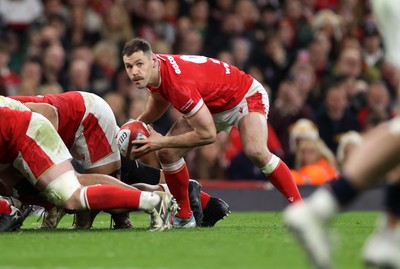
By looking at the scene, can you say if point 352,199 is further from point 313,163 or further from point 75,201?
point 313,163

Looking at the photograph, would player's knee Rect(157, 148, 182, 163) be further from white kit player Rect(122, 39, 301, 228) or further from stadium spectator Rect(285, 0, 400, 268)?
stadium spectator Rect(285, 0, 400, 268)

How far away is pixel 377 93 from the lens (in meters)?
16.5

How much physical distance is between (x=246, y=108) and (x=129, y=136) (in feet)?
3.78

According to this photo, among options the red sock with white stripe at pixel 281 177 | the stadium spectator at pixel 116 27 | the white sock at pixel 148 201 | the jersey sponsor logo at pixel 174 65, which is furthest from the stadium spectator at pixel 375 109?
the white sock at pixel 148 201

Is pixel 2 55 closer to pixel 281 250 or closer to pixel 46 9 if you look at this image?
pixel 46 9

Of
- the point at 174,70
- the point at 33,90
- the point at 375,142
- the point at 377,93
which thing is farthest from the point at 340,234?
the point at 377,93

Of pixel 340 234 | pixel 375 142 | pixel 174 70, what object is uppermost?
pixel 375 142

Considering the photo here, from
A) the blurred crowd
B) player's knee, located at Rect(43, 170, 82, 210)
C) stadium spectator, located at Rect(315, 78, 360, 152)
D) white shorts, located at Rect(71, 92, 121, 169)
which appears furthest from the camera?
stadium spectator, located at Rect(315, 78, 360, 152)

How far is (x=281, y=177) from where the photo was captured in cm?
1016

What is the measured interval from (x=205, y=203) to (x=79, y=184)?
1.69 meters

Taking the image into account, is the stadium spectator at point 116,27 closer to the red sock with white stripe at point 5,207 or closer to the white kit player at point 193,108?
the white kit player at point 193,108

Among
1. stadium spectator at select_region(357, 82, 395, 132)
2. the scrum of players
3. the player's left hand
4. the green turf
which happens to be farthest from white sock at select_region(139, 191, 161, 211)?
stadium spectator at select_region(357, 82, 395, 132)

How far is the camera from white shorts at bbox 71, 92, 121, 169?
10086mm

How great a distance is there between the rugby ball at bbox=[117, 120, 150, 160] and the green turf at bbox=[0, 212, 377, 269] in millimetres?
661
